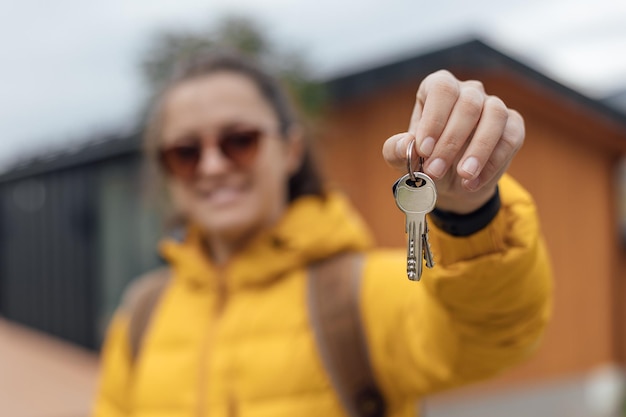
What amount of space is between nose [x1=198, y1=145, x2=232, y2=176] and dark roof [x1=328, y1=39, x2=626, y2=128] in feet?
9.29

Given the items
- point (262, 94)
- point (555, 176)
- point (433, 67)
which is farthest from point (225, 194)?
point (555, 176)

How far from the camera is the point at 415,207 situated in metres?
0.60

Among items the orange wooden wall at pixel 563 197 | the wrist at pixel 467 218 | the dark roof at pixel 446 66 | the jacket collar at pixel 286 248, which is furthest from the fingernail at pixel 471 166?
the orange wooden wall at pixel 563 197

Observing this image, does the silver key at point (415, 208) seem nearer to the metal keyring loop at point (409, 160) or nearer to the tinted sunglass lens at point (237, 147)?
the metal keyring loop at point (409, 160)

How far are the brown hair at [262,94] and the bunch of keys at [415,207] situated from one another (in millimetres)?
1097

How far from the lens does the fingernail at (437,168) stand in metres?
0.63

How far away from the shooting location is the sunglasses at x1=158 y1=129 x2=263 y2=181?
1512mm

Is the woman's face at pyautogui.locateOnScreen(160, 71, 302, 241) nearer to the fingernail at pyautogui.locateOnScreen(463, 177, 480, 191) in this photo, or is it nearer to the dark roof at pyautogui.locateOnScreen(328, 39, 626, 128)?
the fingernail at pyautogui.locateOnScreen(463, 177, 480, 191)

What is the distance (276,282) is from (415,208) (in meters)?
0.93

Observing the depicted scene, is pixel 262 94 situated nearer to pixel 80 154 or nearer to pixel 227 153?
pixel 227 153

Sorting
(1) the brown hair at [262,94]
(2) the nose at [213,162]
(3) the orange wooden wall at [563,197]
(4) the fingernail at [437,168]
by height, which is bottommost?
(4) the fingernail at [437,168]

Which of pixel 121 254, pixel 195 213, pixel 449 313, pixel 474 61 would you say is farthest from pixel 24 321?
pixel 449 313

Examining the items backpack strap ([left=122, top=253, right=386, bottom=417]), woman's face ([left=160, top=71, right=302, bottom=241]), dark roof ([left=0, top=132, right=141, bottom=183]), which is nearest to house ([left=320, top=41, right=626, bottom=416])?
dark roof ([left=0, top=132, right=141, bottom=183])

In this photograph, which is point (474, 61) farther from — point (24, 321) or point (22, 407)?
point (24, 321)
